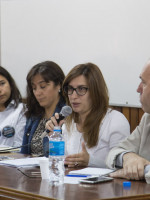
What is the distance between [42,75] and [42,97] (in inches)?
7.4

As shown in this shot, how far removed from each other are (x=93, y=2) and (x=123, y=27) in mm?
484

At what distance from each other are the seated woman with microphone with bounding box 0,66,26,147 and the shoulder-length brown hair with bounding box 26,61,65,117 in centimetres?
30

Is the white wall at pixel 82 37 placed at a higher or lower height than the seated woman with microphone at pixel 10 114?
higher

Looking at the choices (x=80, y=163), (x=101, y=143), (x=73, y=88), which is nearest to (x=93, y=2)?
(x=73, y=88)

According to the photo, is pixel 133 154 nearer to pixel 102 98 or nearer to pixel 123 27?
pixel 102 98

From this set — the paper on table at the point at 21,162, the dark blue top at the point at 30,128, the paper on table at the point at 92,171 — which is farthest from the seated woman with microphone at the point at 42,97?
the paper on table at the point at 92,171

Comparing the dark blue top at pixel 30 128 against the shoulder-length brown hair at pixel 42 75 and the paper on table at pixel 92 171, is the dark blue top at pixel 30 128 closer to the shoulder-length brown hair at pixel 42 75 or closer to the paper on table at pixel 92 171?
the shoulder-length brown hair at pixel 42 75

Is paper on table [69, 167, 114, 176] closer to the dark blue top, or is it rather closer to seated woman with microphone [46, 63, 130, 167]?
seated woman with microphone [46, 63, 130, 167]

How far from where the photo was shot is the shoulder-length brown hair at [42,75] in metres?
3.71

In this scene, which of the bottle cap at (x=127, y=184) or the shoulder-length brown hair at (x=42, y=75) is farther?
the shoulder-length brown hair at (x=42, y=75)

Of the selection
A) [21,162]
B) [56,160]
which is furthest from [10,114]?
[56,160]

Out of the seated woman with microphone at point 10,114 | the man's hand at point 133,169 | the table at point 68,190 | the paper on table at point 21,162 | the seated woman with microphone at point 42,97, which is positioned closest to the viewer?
the table at point 68,190

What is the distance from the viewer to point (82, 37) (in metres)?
4.27

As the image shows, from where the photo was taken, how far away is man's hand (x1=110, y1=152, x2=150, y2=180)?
7.14 ft
